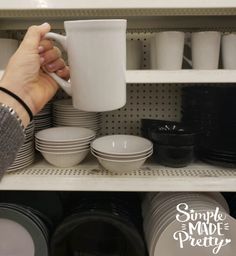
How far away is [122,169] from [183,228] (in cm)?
25

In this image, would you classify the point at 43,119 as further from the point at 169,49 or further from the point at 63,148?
the point at 169,49

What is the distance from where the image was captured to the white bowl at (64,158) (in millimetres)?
910

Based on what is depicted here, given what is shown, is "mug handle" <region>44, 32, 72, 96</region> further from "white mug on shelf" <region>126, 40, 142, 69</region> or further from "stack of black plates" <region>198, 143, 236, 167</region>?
"stack of black plates" <region>198, 143, 236, 167</region>

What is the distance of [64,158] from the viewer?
0.92 meters

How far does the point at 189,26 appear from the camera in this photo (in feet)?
3.59

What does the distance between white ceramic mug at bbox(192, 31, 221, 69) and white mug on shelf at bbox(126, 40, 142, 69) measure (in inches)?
7.0

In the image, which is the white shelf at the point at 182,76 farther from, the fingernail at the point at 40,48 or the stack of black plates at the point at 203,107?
the fingernail at the point at 40,48

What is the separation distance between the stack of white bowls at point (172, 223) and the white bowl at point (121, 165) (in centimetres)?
18

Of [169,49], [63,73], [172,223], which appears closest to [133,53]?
[169,49]
